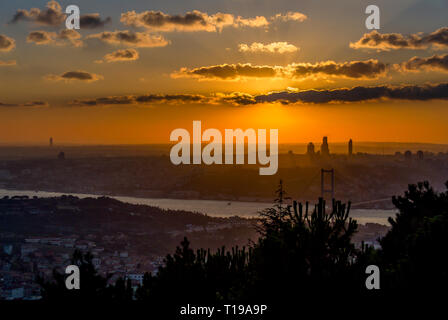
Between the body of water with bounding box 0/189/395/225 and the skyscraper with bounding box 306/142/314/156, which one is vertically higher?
the skyscraper with bounding box 306/142/314/156

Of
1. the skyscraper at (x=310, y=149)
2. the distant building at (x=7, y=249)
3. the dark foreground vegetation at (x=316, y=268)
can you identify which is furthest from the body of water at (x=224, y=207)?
the dark foreground vegetation at (x=316, y=268)

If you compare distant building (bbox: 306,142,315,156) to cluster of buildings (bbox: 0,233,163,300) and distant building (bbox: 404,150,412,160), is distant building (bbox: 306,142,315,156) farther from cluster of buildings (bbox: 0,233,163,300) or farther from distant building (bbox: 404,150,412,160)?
cluster of buildings (bbox: 0,233,163,300)

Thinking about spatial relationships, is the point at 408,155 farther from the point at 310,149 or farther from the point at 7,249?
the point at 7,249

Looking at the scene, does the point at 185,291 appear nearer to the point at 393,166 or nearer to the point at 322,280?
the point at 322,280

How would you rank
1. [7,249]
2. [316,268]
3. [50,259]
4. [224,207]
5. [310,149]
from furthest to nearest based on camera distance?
[310,149]
[224,207]
[7,249]
[50,259]
[316,268]

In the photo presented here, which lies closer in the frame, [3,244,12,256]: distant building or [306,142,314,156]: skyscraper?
[3,244,12,256]: distant building

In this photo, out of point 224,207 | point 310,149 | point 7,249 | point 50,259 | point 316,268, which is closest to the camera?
point 316,268

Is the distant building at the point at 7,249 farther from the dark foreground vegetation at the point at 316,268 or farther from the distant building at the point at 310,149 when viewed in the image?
the distant building at the point at 310,149

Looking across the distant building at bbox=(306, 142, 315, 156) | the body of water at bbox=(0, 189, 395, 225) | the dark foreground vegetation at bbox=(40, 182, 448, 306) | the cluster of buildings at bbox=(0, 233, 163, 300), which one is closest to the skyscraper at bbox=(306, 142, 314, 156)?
the distant building at bbox=(306, 142, 315, 156)

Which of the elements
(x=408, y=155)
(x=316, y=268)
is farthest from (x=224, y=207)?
(x=316, y=268)
